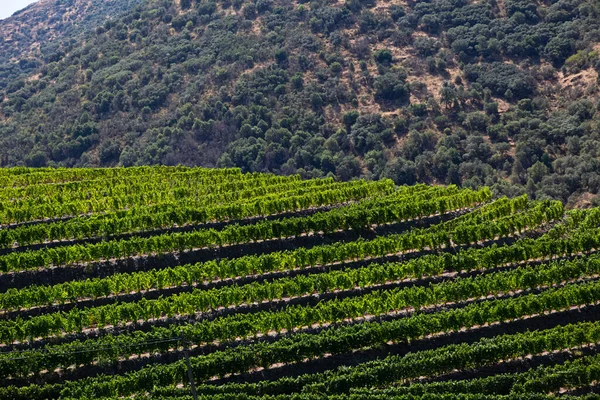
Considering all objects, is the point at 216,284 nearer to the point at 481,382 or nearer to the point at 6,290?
the point at 6,290

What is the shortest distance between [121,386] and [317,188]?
2297 centimetres

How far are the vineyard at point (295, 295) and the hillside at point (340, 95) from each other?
30797 millimetres

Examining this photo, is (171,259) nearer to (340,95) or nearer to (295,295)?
(295,295)

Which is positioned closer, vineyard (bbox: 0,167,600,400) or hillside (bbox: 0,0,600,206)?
vineyard (bbox: 0,167,600,400)

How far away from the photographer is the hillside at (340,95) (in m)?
78.2

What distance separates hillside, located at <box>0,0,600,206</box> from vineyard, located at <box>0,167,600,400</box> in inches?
1212

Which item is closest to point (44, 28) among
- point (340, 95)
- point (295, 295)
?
point (340, 95)

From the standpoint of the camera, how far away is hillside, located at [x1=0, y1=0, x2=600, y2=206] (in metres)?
78.2

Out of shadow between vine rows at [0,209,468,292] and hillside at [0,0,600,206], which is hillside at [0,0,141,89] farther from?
shadow between vine rows at [0,209,468,292]

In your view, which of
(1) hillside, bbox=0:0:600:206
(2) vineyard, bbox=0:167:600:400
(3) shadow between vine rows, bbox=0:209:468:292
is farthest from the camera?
(1) hillside, bbox=0:0:600:206

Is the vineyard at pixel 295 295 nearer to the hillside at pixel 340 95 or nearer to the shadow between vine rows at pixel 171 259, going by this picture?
the shadow between vine rows at pixel 171 259

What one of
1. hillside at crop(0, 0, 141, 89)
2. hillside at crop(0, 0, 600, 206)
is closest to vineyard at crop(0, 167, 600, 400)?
hillside at crop(0, 0, 600, 206)

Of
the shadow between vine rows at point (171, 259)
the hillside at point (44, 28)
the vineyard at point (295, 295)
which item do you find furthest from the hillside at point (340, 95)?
the shadow between vine rows at point (171, 259)

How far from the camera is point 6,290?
3609cm
